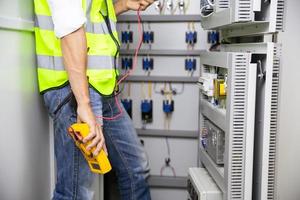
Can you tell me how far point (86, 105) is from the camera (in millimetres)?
1310

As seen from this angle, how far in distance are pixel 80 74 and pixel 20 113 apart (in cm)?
30

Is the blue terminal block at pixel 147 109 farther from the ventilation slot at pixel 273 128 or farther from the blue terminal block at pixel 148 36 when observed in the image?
the ventilation slot at pixel 273 128

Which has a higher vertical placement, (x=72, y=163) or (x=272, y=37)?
(x=272, y=37)

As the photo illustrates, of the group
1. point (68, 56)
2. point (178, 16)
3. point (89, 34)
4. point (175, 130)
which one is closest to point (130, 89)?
point (175, 130)

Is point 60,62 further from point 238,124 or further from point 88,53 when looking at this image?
point 238,124

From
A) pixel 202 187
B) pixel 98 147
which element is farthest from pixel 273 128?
pixel 98 147

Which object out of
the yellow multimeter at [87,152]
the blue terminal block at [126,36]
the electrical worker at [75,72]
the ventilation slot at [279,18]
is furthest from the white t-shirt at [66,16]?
the blue terminal block at [126,36]

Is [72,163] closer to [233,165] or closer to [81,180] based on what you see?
[81,180]

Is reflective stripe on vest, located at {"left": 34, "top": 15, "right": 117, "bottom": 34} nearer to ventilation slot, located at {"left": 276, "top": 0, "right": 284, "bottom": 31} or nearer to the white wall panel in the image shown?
the white wall panel

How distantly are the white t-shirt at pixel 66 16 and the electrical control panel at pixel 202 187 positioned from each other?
3.21 feet

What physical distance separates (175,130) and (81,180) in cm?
110

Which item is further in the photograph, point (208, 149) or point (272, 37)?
point (208, 149)

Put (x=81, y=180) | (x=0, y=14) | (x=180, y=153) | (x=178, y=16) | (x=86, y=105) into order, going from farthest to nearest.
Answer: (x=180, y=153) < (x=178, y=16) < (x=81, y=180) < (x=86, y=105) < (x=0, y=14)

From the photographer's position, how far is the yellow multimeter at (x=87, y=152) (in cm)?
128
